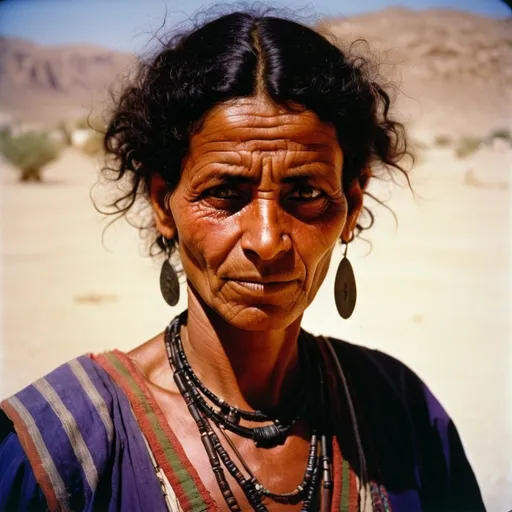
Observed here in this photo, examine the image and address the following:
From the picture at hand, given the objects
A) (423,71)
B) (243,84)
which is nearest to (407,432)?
(243,84)

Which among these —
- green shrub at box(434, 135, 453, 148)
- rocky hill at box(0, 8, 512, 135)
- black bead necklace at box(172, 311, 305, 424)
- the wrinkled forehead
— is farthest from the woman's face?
green shrub at box(434, 135, 453, 148)

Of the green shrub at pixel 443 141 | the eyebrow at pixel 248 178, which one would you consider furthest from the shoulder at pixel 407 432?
the green shrub at pixel 443 141

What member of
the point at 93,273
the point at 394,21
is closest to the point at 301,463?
the point at 93,273

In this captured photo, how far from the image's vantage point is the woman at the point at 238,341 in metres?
1.67

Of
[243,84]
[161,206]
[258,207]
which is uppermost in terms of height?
[243,84]

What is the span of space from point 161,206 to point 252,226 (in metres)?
0.42

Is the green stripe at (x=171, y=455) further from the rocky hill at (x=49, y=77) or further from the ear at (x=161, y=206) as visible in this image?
the rocky hill at (x=49, y=77)

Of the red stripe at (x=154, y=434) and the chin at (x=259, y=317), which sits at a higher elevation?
the chin at (x=259, y=317)

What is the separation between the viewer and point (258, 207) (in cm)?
168

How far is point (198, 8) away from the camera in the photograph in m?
2.11

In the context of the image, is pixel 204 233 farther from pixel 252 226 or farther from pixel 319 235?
pixel 319 235

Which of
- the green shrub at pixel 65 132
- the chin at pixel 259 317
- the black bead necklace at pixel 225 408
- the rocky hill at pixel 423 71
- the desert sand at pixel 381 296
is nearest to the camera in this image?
the chin at pixel 259 317

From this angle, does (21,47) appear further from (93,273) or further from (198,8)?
(198,8)

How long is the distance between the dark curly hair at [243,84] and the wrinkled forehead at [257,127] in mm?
28
